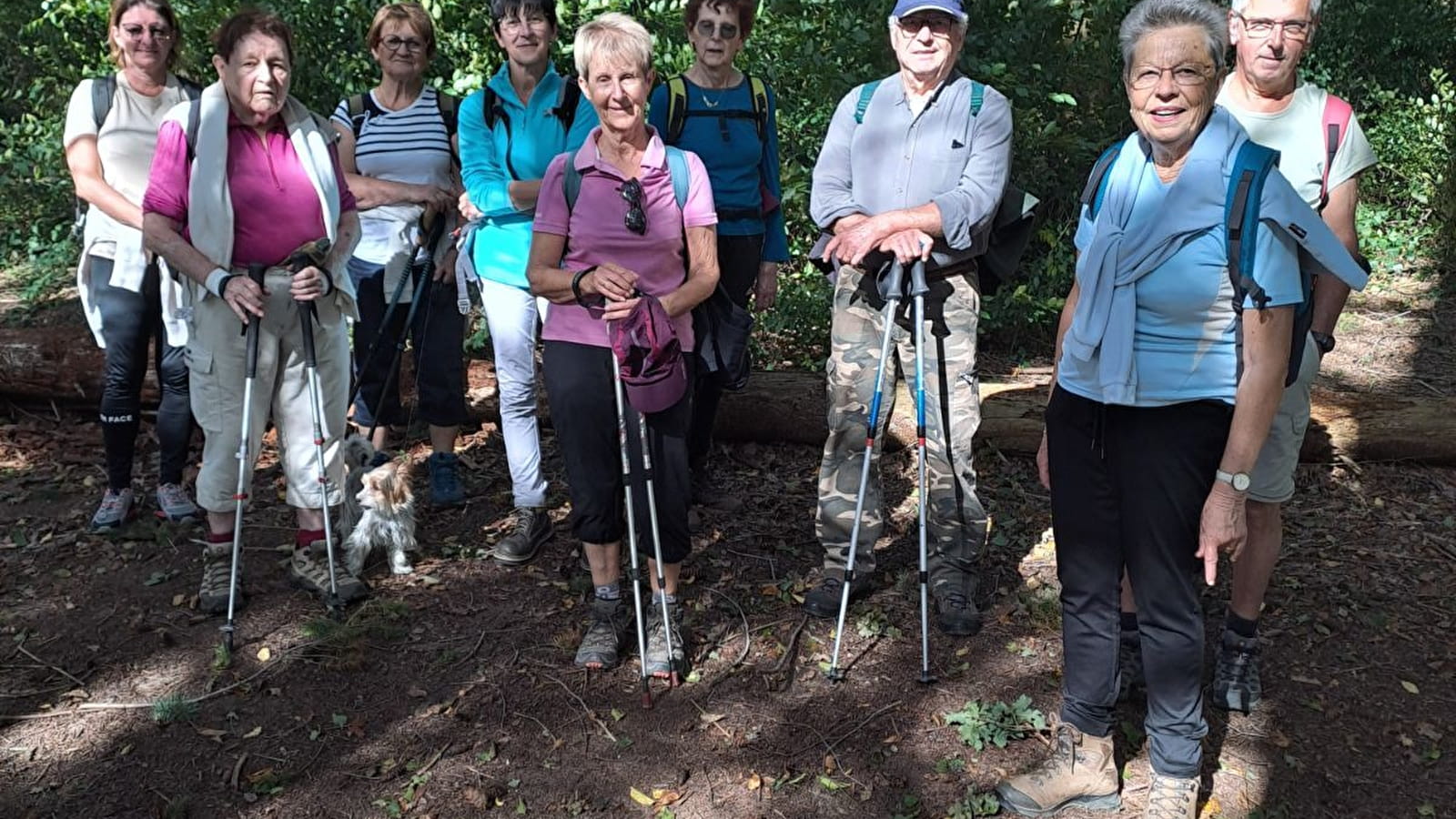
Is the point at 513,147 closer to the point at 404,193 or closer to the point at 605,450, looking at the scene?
the point at 404,193

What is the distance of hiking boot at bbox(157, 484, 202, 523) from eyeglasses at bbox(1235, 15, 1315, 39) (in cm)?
480

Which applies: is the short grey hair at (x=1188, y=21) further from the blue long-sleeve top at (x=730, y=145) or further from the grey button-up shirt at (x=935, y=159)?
the blue long-sleeve top at (x=730, y=145)

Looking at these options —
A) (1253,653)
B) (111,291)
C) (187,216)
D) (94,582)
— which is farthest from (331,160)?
(1253,653)

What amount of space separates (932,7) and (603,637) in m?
2.52

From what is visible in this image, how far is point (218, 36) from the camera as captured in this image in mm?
4203

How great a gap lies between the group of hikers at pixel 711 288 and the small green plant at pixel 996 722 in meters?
0.11

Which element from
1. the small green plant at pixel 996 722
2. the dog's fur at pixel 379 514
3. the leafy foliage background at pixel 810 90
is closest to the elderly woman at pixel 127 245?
the leafy foliage background at pixel 810 90

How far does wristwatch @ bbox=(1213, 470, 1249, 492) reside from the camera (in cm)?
287

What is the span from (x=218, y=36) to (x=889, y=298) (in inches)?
103

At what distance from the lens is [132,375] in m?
5.25

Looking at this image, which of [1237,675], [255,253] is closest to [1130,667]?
[1237,675]

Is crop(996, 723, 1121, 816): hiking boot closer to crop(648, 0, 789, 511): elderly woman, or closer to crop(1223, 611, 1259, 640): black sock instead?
crop(1223, 611, 1259, 640): black sock

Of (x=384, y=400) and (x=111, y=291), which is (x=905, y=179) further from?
(x=111, y=291)

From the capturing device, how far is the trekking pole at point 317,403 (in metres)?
4.39
